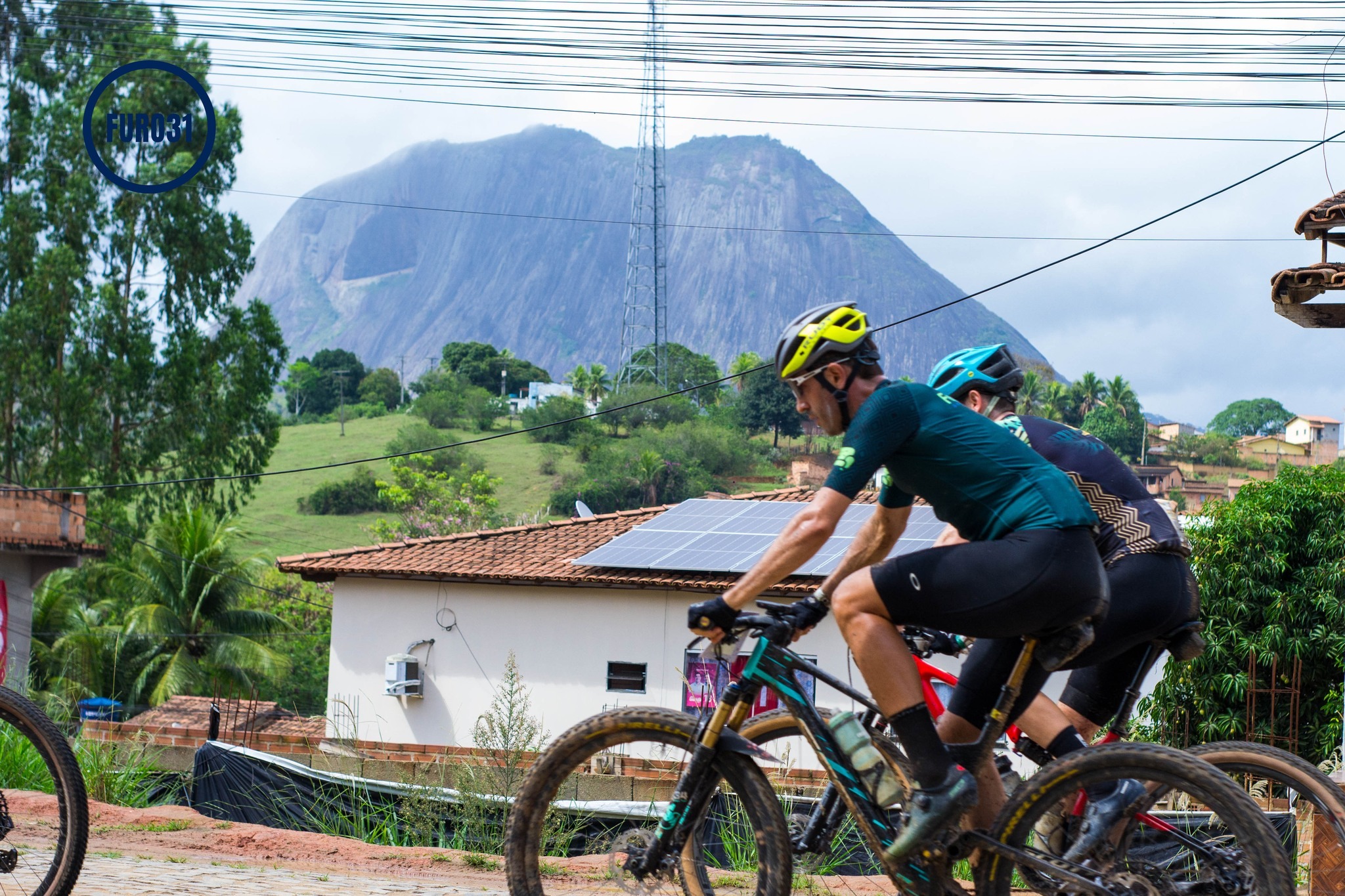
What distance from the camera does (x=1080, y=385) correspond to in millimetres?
130625

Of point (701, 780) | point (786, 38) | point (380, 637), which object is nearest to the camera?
point (701, 780)

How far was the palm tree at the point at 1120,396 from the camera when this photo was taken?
127 m

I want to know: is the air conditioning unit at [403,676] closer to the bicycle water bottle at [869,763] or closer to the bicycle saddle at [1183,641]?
the bicycle saddle at [1183,641]

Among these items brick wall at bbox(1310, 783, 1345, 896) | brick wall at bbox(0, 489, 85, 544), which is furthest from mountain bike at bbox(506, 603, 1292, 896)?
brick wall at bbox(0, 489, 85, 544)

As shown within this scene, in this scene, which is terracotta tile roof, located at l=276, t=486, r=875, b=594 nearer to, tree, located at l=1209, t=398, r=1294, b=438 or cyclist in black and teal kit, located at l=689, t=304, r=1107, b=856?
cyclist in black and teal kit, located at l=689, t=304, r=1107, b=856

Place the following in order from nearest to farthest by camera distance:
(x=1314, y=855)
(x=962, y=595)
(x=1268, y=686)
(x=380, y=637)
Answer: (x=962, y=595), (x=1314, y=855), (x=1268, y=686), (x=380, y=637)

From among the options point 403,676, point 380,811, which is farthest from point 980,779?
point 403,676

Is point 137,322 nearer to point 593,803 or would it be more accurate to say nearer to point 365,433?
point 593,803

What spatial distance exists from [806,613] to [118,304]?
37.8 metres

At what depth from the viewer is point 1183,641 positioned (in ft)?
13.4

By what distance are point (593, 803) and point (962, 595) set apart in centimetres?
287

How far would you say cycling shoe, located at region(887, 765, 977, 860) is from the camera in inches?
135

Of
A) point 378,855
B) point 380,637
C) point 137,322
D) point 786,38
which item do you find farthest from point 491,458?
point 378,855

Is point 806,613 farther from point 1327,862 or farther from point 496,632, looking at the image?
point 496,632
